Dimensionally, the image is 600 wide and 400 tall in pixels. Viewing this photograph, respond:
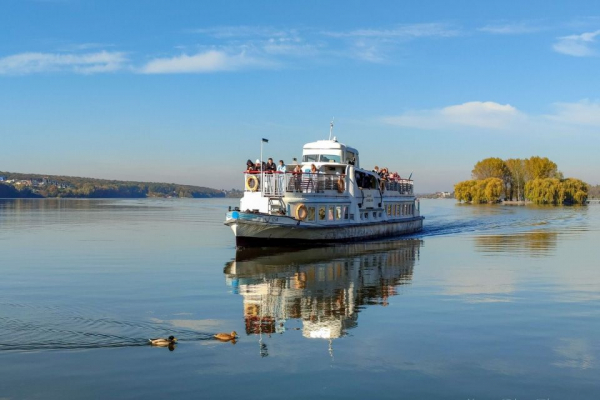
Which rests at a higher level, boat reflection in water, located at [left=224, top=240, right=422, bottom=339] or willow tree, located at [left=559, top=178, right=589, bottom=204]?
willow tree, located at [left=559, top=178, right=589, bottom=204]

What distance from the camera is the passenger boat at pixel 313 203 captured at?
122 feet

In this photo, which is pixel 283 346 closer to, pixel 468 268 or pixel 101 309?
pixel 101 309

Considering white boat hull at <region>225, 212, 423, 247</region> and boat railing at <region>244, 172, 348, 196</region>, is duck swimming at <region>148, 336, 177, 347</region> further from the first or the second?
boat railing at <region>244, 172, 348, 196</region>

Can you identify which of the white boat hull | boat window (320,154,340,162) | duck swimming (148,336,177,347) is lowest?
duck swimming (148,336,177,347)

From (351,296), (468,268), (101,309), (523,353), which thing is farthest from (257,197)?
(523,353)

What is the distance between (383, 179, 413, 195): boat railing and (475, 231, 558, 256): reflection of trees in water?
7326 mm

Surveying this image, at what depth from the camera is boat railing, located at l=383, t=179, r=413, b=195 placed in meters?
49.6

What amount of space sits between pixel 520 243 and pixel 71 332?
34840mm

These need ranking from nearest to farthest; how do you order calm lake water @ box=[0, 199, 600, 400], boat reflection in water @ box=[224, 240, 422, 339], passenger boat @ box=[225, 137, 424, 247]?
calm lake water @ box=[0, 199, 600, 400] → boat reflection in water @ box=[224, 240, 422, 339] → passenger boat @ box=[225, 137, 424, 247]

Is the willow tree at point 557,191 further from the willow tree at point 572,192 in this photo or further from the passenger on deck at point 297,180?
the passenger on deck at point 297,180

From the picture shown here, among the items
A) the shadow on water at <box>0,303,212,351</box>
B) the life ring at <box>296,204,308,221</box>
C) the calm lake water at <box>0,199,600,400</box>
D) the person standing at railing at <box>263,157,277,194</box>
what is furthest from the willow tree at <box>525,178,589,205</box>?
the shadow on water at <box>0,303,212,351</box>

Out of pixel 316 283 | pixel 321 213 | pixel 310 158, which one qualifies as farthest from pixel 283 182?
pixel 316 283

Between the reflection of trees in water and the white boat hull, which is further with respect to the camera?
the reflection of trees in water

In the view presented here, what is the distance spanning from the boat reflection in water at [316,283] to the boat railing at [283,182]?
3.81 meters
